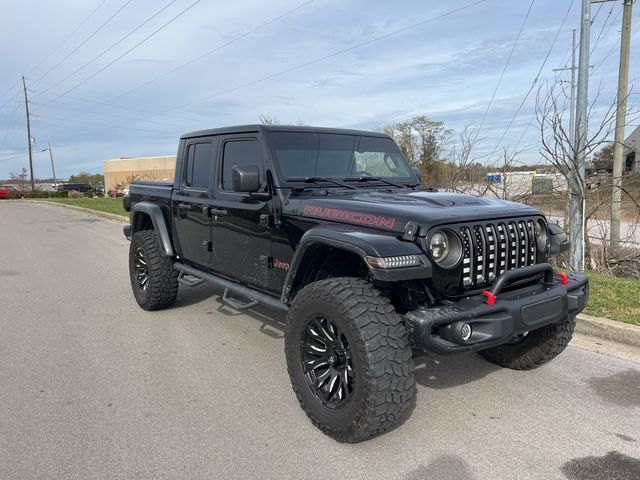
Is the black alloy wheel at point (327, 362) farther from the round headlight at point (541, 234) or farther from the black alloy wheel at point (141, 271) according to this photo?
the black alloy wheel at point (141, 271)

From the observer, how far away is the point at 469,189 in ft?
28.5

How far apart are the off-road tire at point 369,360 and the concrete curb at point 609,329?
2.66 metres

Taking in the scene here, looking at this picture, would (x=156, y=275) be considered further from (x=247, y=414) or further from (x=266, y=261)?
(x=247, y=414)

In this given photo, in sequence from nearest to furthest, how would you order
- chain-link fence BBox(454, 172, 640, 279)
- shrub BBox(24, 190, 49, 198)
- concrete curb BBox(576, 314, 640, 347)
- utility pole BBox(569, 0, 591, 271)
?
concrete curb BBox(576, 314, 640, 347), utility pole BBox(569, 0, 591, 271), chain-link fence BBox(454, 172, 640, 279), shrub BBox(24, 190, 49, 198)

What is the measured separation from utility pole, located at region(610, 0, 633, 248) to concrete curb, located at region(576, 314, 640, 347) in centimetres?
377

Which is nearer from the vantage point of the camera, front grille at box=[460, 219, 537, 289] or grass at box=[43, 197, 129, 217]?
front grille at box=[460, 219, 537, 289]

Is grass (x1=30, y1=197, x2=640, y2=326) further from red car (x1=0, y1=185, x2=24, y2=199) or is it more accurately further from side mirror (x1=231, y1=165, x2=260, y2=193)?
red car (x1=0, y1=185, x2=24, y2=199)

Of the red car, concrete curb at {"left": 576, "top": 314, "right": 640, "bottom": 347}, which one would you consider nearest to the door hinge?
concrete curb at {"left": 576, "top": 314, "right": 640, "bottom": 347}

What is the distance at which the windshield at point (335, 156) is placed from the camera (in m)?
4.15

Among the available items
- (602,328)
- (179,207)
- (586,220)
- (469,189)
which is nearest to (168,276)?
(179,207)

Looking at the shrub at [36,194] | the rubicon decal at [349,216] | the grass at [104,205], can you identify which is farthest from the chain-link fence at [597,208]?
the shrub at [36,194]

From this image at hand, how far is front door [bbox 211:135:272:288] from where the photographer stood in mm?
4129

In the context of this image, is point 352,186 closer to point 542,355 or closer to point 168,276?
point 542,355

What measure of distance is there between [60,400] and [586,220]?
734cm
